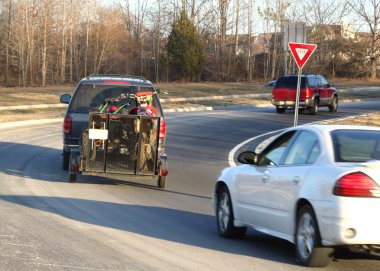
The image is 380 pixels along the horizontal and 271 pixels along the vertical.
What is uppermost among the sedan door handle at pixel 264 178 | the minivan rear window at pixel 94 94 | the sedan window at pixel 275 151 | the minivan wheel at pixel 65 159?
the minivan rear window at pixel 94 94

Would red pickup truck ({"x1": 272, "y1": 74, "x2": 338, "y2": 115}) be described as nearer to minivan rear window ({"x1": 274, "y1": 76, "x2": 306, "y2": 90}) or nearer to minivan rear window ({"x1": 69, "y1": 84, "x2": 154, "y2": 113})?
minivan rear window ({"x1": 274, "y1": 76, "x2": 306, "y2": 90})

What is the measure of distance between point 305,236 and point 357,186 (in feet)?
2.91

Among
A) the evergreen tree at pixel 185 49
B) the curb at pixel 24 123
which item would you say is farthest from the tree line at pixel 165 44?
the curb at pixel 24 123

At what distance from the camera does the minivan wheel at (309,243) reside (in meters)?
7.11

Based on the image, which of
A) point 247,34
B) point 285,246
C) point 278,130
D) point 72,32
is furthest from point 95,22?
point 285,246

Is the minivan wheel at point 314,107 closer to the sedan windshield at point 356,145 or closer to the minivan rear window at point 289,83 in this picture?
the minivan rear window at point 289,83

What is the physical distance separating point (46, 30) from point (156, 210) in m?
63.9

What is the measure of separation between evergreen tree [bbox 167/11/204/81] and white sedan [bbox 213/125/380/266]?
2489 inches

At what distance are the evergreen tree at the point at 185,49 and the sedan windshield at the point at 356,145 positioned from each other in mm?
64345

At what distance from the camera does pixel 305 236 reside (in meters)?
7.31

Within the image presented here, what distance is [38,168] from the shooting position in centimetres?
1603

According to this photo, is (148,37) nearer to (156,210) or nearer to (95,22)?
(95,22)

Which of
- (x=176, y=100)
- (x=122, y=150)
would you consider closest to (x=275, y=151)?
(x=122, y=150)

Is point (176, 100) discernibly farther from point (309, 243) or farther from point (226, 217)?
point (309, 243)
